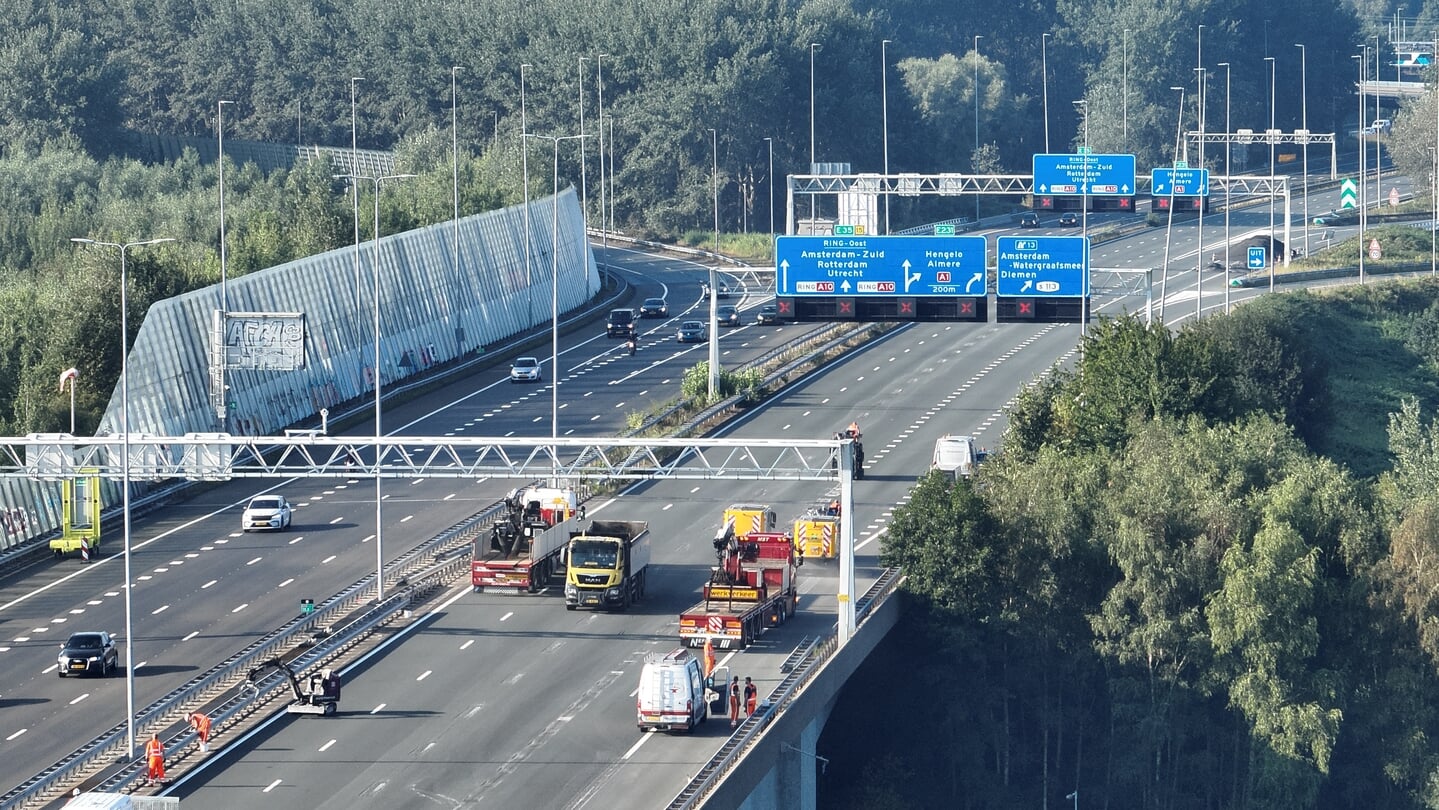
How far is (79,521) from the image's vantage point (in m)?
70.1

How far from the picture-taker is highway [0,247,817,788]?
179 feet

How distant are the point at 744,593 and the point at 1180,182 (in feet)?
178

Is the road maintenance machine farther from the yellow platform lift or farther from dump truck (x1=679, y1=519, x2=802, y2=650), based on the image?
the yellow platform lift

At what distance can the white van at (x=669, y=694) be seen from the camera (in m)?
51.1

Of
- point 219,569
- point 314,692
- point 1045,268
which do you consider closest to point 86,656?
point 314,692

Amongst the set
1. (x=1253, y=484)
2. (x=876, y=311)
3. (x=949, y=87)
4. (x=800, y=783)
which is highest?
(x=949, y=87)

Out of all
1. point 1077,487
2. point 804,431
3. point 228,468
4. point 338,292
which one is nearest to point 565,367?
point 338,292

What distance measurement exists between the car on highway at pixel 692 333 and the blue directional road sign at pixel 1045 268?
38.8 metres

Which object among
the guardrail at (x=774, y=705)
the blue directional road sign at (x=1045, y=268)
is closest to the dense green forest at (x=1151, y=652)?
the guardrail at (x=774, y=705)

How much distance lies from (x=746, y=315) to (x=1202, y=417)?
144ft

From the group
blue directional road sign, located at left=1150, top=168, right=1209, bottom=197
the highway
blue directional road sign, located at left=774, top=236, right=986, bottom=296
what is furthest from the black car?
blue directional road sign, located at left=774, top=236, right=986, bottom=296

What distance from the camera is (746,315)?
122688 mm

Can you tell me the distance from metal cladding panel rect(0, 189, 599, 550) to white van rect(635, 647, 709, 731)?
28.7 metres

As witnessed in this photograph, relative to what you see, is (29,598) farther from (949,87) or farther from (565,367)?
(949,87)
